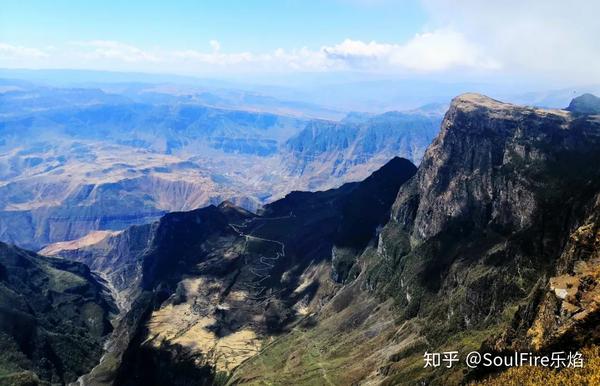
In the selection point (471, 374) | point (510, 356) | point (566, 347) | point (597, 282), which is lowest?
point (471, 374)

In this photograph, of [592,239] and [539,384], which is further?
[592,239]

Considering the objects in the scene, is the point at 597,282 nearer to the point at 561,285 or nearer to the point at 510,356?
the point at 561,285

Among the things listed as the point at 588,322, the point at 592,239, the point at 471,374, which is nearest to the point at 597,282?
the point at 588,322

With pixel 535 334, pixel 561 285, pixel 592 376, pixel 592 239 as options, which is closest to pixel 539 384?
pixel 592 376

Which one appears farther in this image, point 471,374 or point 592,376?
point 471,374

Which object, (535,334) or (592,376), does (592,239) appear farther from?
(592,376)

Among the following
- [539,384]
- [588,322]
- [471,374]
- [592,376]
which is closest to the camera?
[592,376]

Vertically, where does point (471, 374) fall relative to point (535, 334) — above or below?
below

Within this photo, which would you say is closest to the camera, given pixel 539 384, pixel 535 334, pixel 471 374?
pixel 539 384

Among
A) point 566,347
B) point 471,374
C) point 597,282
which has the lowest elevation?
point 471,374

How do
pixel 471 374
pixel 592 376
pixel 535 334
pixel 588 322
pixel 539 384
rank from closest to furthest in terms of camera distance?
1. pixel 592 376
2. pixel 539 384
3. pixel 588 322
4. pixel 535 334
5. pixel 471 374
